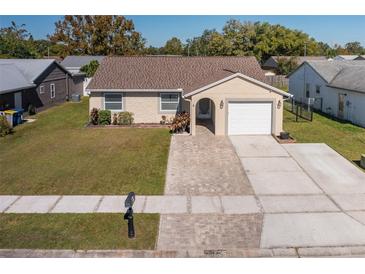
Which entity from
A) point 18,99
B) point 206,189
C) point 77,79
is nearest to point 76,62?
point 77,79

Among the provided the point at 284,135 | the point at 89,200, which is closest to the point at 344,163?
the point at 284,135

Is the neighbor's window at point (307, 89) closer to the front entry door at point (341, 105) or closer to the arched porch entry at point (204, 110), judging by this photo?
the front entry door at point (341, 105)

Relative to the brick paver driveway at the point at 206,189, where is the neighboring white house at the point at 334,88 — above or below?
above

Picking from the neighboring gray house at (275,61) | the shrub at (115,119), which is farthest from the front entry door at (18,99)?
the neighboring gray house at (275,61)

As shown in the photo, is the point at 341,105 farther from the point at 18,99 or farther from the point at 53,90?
the point at 53,90

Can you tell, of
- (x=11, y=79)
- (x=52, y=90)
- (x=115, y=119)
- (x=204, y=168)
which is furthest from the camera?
(x=52, y=90)

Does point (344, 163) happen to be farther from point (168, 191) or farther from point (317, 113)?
point (317, 113)

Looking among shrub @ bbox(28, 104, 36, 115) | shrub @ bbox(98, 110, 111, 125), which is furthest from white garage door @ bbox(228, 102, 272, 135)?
shrub @ bbox(28, 104, 36, 115)
